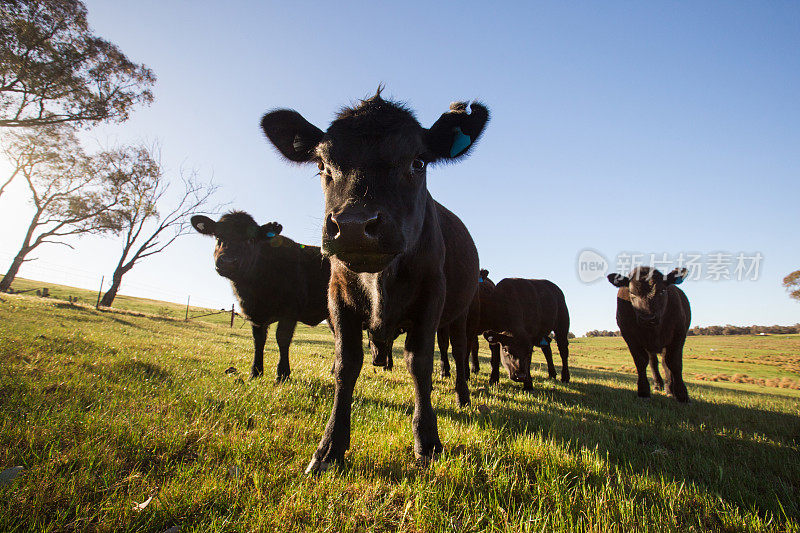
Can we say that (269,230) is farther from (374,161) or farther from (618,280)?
(618,280)

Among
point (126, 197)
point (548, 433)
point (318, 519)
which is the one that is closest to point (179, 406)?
point (318, 519)

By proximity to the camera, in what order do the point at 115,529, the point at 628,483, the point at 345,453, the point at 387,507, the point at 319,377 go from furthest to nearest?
1. the point at 319,377
2. the point at 345,453
3. the point at 628,483
4. the point at 387,507
5. the point at 115,529

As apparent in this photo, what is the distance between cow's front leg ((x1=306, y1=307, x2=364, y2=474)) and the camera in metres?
2.41

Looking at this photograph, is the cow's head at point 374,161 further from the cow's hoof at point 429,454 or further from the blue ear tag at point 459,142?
the cow's hoof at point 429,454

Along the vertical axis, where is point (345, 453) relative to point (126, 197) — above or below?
below


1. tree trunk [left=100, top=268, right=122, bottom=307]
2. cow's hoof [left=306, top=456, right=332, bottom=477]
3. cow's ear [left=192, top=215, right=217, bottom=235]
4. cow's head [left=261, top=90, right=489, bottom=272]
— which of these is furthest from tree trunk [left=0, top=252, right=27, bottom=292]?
cow's hoof [left=306, top=456, right=332, bottom=477]

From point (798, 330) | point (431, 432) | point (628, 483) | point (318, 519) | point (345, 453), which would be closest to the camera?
point (318, 519)

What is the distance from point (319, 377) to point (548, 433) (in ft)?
12.5

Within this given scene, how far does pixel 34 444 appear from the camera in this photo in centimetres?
216

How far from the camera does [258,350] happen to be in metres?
6.29

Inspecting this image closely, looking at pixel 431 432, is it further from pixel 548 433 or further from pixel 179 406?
Result: pixel 179 406

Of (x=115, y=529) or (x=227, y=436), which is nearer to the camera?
(x=115, y=529)

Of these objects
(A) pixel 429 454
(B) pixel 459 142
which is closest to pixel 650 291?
(B) pixel 459 142

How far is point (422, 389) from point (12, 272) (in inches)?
1529
